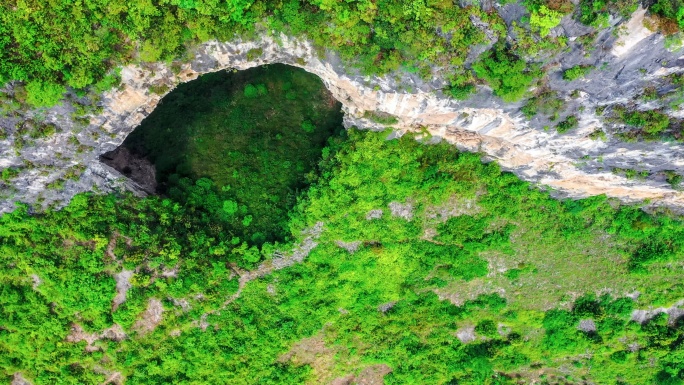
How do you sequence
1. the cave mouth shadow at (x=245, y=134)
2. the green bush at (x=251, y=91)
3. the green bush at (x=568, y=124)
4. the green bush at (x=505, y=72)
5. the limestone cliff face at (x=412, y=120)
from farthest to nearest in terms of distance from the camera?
the green bush at (x=251, y=91), the cave mouth shadow at (x=245, y=134), the green bush at (x=568, y=124), the limestone cliff face at (x=412, y=120), the green bush at (x=505, y=72)

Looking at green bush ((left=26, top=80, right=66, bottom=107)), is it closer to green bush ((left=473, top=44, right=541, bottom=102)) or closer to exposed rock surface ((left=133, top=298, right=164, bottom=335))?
exposed rock surface ((left=133, top=298, right=164, bottom=335))

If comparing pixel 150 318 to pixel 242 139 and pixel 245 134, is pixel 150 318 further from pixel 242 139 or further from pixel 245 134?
pixel 245 134

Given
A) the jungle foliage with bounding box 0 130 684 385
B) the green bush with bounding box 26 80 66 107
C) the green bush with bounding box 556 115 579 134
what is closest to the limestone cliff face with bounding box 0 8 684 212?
the green bush with bounding box 556 115 579 134

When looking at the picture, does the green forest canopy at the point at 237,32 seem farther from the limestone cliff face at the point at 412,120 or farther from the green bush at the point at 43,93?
the limestone cliff face at the point at 412,120

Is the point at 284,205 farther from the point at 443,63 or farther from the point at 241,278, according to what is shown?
the point at 443,63

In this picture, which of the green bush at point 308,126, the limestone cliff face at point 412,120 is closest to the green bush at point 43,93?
the limestone cliff face at point 412,120

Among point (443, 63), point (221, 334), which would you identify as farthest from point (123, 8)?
point (221, 334)
